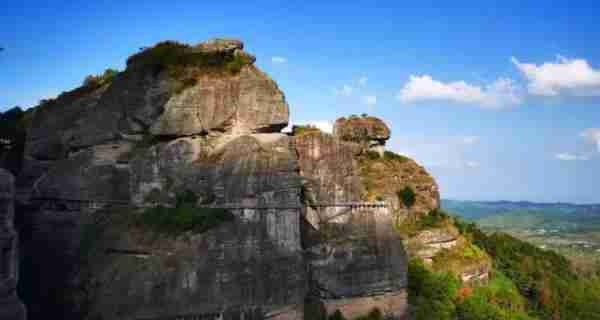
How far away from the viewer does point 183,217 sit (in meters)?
24.2

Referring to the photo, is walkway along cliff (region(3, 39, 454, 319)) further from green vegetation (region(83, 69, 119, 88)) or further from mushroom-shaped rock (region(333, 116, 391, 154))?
mushroom-shaped rock (region(333, 116, 391, 154))

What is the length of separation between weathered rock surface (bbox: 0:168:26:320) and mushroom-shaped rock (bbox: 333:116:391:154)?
92.8 ft

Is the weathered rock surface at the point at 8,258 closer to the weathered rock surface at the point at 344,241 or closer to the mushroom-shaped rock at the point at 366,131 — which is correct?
the weathered rock surface at the point at 344,241

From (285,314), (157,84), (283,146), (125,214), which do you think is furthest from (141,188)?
(285,314)

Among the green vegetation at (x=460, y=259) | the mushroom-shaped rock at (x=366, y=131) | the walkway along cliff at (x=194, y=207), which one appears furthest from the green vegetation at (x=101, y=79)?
the green vegetation at (x=460, y=259)

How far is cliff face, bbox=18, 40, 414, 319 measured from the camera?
76.7ft

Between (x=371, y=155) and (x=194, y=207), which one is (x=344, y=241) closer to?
(x=194, y=207)

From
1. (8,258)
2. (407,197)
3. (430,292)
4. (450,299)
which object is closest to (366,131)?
(407,197)

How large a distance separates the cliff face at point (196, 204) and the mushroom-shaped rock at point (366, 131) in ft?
40.1

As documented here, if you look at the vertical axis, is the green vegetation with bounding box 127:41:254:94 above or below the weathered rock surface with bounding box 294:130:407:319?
above

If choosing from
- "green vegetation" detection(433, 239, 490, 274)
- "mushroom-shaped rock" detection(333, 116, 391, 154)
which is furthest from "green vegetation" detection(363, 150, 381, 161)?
"green vegetation" detection(433, 239, 490, 274)

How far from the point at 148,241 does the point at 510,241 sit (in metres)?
42.7

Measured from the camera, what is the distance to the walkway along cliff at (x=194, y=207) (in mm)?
23422

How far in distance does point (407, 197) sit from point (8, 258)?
30.1 meters
